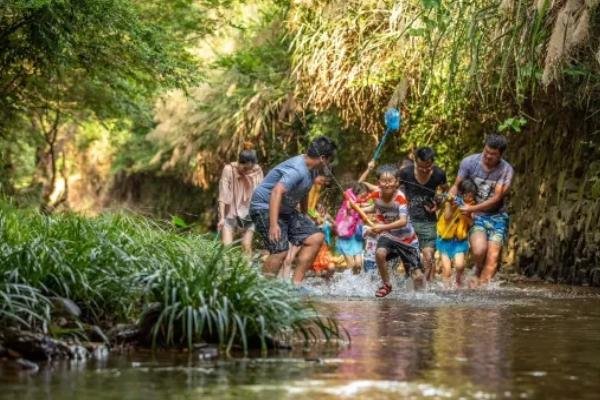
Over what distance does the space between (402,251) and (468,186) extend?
1274mm

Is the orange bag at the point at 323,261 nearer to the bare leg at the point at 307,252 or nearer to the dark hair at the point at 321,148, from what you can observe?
the bare leg at the point at 307,252

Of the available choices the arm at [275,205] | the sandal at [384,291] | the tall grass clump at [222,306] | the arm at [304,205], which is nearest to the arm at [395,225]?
the sandal at [384,291]

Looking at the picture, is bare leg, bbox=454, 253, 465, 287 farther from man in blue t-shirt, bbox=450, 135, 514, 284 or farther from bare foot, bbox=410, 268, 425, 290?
bare foot, bbox=410, 268, 425, 290

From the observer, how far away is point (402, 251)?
14.1 meters

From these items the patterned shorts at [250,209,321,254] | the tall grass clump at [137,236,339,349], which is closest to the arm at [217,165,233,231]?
the patterned shorts at [250,209,321,254]

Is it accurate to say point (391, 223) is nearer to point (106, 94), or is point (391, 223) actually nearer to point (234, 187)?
point (234, 187)

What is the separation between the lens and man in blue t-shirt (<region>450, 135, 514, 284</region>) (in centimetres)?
1466

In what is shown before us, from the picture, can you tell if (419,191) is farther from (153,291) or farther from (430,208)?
(153,291)

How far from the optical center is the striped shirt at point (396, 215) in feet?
45.3

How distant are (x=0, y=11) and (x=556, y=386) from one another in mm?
11064

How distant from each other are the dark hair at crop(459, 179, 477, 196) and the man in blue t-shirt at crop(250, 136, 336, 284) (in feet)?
7.19

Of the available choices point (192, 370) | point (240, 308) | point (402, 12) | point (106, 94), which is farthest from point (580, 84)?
point (106, 94)

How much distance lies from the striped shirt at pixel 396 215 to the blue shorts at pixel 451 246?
5.02 feet

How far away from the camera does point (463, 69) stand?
1658cm
